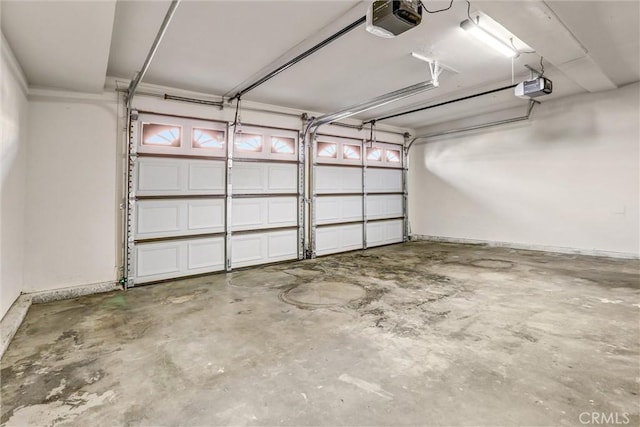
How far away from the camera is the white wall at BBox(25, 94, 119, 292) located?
3664mm

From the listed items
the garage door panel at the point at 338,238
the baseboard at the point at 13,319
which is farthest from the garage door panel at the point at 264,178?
the baseboard at the point at 13,319

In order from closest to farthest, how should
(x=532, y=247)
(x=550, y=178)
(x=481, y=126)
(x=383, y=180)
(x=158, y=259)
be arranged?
1. (x=158, y=259)
2. (x=550, y=178)
3. (x=532, y=247)
4. (x=481, y=126)
5. (x=383, y=180)

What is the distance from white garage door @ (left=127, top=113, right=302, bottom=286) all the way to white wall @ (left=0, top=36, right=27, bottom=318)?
1093 millimetres

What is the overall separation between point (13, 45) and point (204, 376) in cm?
329

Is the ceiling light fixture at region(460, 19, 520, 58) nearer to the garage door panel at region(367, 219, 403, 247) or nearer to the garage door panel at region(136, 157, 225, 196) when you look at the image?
the garage door panel at region(136, 157, 225, 196)

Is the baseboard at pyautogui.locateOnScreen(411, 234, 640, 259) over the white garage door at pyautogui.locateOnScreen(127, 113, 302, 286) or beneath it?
beneath

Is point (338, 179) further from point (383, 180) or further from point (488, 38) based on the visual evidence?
point (488, 38)

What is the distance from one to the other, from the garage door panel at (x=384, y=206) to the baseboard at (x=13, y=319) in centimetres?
590

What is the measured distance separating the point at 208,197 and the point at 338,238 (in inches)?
114

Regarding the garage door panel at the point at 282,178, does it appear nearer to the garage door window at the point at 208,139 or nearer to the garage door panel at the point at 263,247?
the garage door panel at the point at 263,247

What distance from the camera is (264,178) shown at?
550 cm

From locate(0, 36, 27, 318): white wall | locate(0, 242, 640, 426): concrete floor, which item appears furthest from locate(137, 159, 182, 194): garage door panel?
locate(0, 242, 640, 426): concrete floor

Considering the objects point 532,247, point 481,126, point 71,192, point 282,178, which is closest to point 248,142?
point 282,178

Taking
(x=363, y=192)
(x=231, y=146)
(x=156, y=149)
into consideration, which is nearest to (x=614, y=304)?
(x=363, y=192)
